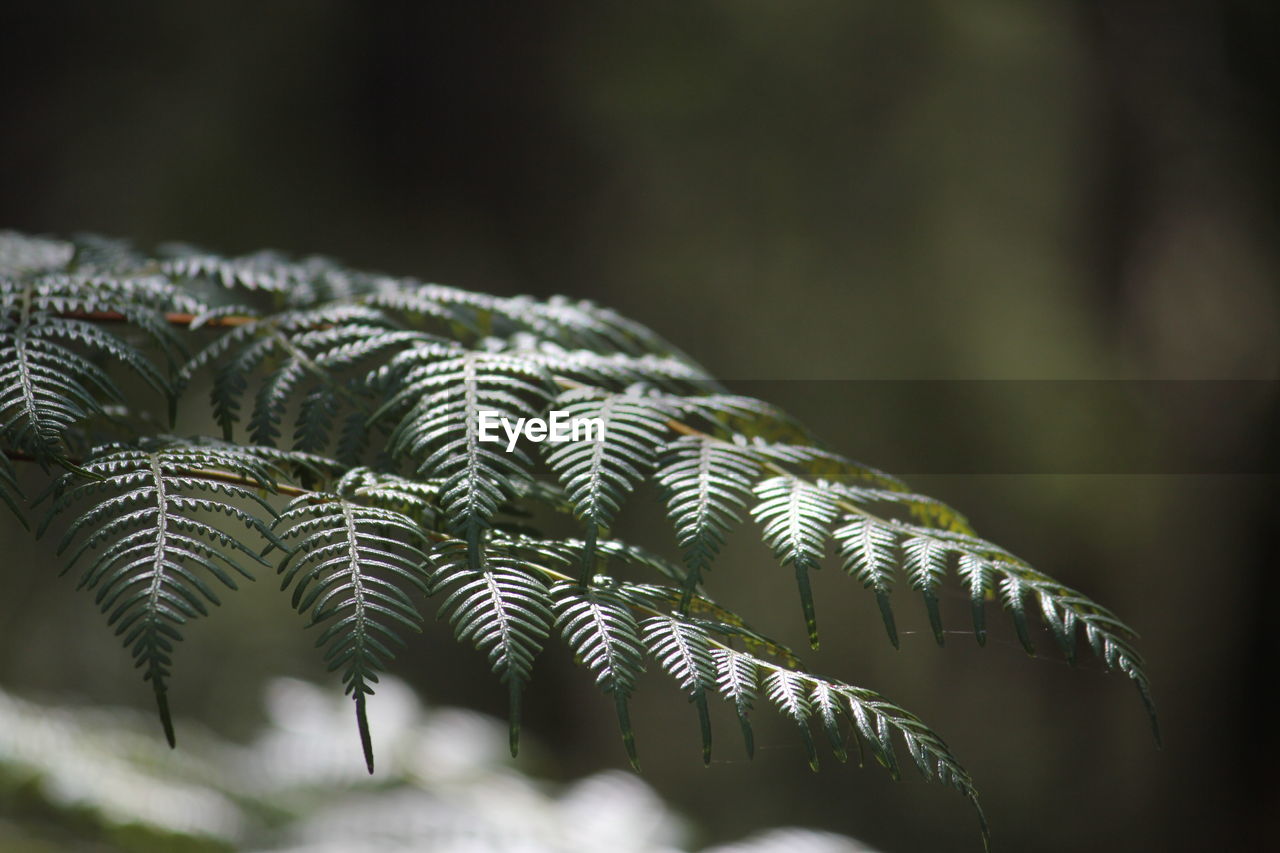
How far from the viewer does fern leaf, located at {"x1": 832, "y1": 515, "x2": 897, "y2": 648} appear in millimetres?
565

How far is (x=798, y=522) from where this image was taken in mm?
592

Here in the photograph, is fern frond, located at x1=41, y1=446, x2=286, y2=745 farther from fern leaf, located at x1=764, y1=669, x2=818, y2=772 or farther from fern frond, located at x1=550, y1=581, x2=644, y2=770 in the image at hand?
fern leaf, located at x1=764, y1=669, x2=818, y2=772

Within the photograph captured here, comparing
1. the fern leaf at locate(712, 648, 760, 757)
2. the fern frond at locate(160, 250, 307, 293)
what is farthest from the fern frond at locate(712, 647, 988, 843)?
the fern frond at locate(160, 250, 307, 293)

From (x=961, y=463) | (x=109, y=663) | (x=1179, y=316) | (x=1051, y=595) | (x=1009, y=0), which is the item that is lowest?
(x=109, y=663)

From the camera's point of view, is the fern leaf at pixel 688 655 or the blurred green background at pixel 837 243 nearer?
the fern leaf at pixel 688 655

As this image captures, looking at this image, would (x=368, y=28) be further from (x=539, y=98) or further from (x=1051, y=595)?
(x=1051, y=595)

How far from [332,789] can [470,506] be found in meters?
1.23

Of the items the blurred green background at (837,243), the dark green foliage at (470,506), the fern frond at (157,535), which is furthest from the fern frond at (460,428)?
the blurred green background at (837,243)

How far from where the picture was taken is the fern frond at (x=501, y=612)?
491mm

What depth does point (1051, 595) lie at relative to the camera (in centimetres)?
58

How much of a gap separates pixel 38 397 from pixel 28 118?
7.06ft

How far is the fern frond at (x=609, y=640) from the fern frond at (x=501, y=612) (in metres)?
0.02

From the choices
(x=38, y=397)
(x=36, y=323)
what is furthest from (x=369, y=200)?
(x=38, y=397)

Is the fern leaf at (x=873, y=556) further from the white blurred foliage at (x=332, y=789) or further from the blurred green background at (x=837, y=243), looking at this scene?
the blurred green background at (x=837, y=243)
